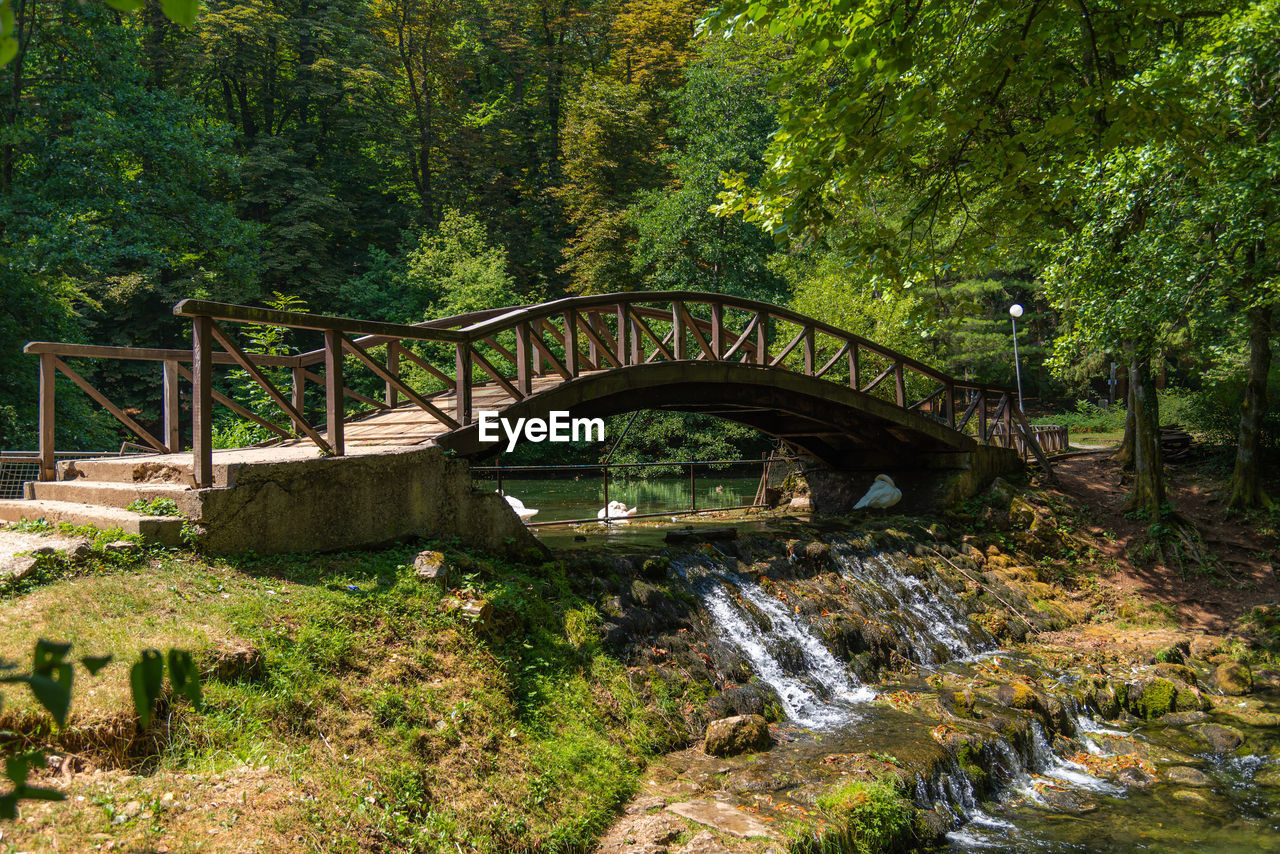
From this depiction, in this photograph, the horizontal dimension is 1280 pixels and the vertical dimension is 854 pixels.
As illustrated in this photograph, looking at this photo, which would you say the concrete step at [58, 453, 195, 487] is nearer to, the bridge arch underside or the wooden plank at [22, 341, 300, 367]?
the wooden plank at [22, 341, 300, 367]

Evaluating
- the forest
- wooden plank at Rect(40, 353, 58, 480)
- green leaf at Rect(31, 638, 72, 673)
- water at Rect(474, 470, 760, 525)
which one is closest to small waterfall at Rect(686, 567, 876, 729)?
the forest

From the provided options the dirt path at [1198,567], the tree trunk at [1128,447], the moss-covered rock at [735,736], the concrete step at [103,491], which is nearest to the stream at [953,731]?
the moss-covered rock at [735,736]

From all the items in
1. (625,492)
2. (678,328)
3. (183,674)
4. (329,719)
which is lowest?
(329,719)

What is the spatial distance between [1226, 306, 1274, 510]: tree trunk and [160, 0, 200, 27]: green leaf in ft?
59.2

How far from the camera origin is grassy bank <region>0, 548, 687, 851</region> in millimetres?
4312

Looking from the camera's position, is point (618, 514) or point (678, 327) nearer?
point (678, 327)

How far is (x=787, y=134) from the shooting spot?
6289 millimetres

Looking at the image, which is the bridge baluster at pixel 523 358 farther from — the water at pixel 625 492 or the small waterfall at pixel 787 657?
the water at pixel 625 492

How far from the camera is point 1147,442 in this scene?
15180mm

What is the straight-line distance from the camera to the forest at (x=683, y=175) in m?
6.23

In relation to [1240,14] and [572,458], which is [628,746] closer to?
[1240,14]

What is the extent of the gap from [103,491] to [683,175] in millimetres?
27225

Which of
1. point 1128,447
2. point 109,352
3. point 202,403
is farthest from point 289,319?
point 1128,447

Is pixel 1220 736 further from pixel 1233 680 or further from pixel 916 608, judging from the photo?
pixel 916 608
